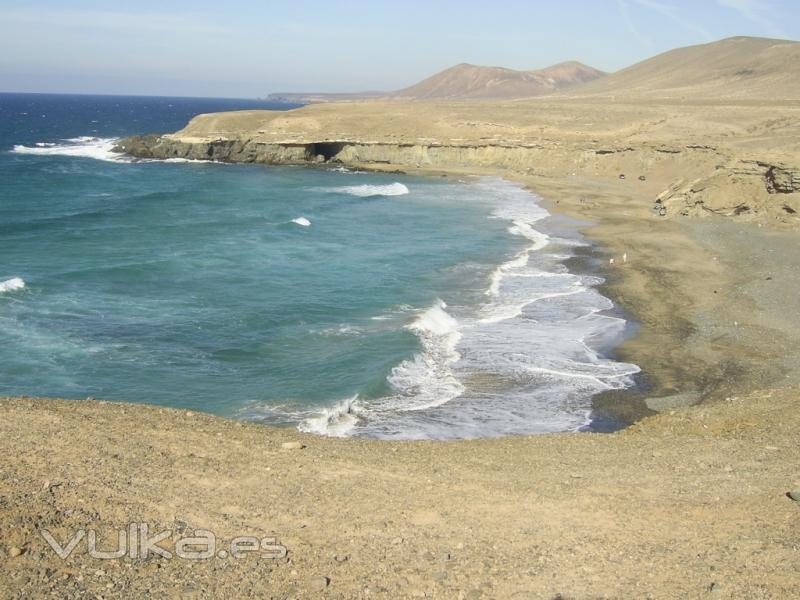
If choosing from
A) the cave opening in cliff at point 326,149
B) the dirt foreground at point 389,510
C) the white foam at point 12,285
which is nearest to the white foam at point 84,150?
the cave opening in cliff at point 326,149

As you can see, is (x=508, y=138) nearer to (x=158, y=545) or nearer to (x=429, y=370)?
(x=429, y=370)

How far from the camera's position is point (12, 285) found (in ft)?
82.7

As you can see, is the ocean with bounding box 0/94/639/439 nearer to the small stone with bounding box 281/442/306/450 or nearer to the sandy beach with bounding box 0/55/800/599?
the sandy beach with bounding box 0/55/800/599

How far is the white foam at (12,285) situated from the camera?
2487 centimetres

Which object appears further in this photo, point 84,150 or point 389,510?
point 84,150

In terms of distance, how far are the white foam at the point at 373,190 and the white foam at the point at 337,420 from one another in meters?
35.1

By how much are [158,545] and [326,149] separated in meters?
62.2

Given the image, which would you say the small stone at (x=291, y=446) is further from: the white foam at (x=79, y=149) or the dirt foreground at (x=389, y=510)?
the white foam at (x=79, y=149)

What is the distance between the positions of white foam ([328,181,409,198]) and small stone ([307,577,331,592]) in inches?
1718

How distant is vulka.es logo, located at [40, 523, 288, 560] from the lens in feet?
27.2

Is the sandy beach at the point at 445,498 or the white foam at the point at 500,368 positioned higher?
the sandy beach at the point at 445,498

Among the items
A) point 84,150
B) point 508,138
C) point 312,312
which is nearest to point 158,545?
point 312,312

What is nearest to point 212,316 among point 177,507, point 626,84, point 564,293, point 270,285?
point 270,285

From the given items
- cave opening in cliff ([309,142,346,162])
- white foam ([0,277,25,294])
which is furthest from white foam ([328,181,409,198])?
Result: white foam ([0,277,25,294])
